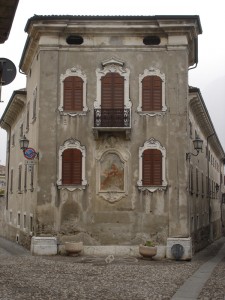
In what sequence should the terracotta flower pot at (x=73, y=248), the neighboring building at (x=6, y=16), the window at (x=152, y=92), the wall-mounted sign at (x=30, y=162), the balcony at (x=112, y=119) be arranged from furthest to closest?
the wall-mounted sign at (x=30, y=162) → the window at (x=152, y=92) → the balcony at (x=112, y=119) → the terracotta flower pot at (x=73, y=248) → the neighboring building at (x=6, y=16)

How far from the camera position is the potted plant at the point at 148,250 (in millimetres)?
21578

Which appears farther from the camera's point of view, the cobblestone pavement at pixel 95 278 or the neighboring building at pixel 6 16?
the cobblestone pavement at pixel 95 278

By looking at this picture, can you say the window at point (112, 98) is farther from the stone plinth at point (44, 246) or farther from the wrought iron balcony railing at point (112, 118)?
the stone plinth at point (44, 246)

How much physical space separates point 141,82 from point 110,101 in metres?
1.70

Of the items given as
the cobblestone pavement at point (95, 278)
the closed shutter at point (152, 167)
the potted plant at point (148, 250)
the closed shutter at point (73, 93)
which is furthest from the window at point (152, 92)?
the cobblestone pavement at point (95, 278)

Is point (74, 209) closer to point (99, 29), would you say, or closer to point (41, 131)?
point (41, 131)

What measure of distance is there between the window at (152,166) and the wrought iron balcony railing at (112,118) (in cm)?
143

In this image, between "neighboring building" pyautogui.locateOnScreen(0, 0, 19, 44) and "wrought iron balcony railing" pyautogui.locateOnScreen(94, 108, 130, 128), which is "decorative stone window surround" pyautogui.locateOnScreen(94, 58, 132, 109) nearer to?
"wrought iron balcony railing" pyautogui.locateOnScreen(94, 108, 130, 128)

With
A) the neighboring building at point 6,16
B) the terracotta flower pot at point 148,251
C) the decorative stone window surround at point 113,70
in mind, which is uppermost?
the decorative stone window surround at point 113,70

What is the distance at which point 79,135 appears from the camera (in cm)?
2328

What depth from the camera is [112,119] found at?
23.0 meters

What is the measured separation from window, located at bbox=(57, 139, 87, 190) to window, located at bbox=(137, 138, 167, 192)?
8.65ft

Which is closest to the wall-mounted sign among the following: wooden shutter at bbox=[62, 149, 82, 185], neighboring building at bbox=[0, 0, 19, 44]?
wooden shutter at bbox=[62, 149, 82, 185]

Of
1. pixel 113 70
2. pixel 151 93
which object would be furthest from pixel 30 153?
pixel 151 93
